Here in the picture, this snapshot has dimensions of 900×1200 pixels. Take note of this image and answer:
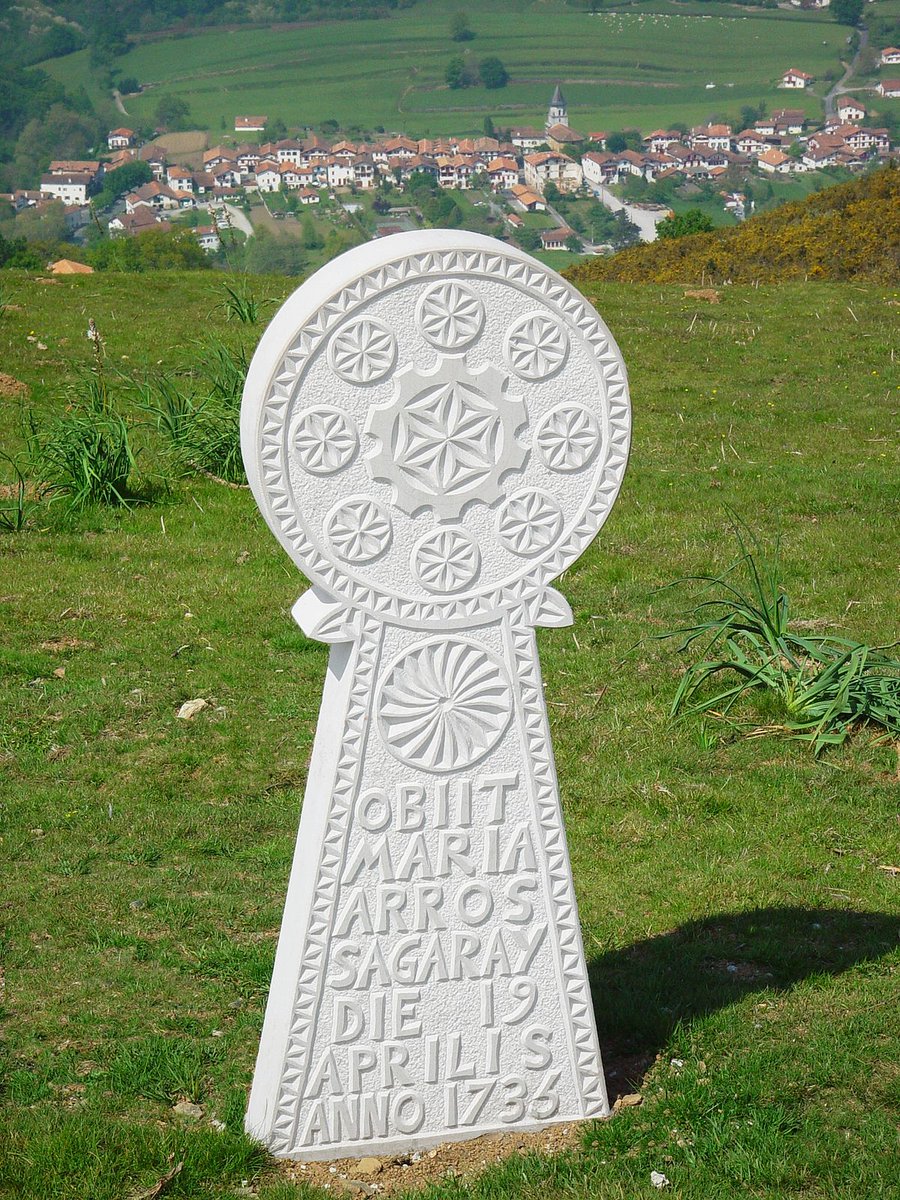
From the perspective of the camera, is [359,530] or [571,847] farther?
[571,847]

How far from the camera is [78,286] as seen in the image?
16094 millimetres

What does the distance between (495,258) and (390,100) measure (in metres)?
90.3

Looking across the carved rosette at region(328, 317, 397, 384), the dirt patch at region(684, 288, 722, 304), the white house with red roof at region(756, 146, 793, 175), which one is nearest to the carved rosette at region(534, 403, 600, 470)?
the carved rosette at region(328, 317, 397, 384)

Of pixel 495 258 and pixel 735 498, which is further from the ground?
pixel 495 258

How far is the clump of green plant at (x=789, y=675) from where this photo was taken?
19.2ft

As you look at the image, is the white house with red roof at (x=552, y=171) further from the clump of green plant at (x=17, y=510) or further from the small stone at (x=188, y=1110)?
the small stone at (x=188, y=1110)

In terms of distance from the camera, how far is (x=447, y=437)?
320 cm

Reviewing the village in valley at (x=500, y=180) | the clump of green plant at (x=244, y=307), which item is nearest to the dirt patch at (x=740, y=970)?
the clump of green plant at (x=244, y=307)

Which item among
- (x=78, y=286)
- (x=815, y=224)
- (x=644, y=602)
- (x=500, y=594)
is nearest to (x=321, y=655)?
(x=644, y=602)

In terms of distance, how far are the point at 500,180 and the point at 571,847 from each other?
43.5 metres

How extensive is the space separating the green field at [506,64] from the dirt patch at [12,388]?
65036 millimetres

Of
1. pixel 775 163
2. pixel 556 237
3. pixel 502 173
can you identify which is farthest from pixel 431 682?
pixel 775 163

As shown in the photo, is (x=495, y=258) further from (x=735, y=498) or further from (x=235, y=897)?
(x=735, y=498)

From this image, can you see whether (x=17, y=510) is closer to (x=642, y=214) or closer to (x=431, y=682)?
(x=431, y=682)
